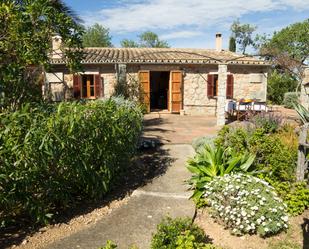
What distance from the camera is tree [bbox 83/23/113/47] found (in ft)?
152

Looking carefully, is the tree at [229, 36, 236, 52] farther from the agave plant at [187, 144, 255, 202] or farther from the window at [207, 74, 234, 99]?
the agave plant at [187, 144, 255, 202]

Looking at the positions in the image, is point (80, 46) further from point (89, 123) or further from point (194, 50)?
point (194, 50)

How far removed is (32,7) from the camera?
5137 millimetres

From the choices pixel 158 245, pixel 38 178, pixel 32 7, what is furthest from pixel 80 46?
pixel 158 245

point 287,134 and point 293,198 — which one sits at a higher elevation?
point 287,134

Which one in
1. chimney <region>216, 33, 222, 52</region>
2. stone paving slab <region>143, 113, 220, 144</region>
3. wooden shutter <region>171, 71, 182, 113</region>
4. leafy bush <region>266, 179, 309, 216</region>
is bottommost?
leafy bush <region>266, 179, 309, 216</region>

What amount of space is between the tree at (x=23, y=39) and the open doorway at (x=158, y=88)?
14521 mm

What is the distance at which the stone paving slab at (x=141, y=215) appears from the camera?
4297mm

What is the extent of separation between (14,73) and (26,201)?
7.04ft

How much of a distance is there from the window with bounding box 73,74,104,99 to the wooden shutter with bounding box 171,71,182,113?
3.72m

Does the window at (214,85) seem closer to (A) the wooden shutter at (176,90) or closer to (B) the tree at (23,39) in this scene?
(A) the wooden shutter at (176,90)

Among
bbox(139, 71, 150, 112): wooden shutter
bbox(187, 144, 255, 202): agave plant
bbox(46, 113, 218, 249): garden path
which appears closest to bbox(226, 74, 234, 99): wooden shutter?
bbox(139, 71, 150, 112): wooden shutter

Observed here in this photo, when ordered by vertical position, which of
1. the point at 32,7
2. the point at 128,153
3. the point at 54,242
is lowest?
the point at 54,242

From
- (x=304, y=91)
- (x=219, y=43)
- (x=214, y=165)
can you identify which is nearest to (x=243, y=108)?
(x=304, y=91)
